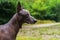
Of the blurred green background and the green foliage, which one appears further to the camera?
the blurred green background

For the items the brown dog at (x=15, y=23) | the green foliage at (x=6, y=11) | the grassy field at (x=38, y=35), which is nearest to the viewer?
the brown dog at (x=15, y=23)

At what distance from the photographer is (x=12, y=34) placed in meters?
7.70

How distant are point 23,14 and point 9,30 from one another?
2.10 feet

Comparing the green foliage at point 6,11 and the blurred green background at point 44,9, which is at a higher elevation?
the green foliage at point 6,11

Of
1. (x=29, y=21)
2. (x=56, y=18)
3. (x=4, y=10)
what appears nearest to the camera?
(x=29, y=21)

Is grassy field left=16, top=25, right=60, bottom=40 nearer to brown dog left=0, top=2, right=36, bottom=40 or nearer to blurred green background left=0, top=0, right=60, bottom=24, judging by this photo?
brown dog left=0, top=2, right=36, bottom=40

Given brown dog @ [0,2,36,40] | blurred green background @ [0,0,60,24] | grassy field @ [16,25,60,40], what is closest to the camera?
brown dog @ [0,2,36,40]

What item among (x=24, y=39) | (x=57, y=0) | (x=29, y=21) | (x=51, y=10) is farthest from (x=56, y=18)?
(x=29, y=21)

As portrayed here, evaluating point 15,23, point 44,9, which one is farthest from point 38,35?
point 44,9

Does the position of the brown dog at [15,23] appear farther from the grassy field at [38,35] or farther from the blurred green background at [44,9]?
the blurred green background at [44,9]

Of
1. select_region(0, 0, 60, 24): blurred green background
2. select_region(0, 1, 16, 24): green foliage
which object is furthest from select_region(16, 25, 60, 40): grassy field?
select_region(0, 0, 60, 24): blurred green background

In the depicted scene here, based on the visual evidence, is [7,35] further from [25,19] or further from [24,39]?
[24,39]

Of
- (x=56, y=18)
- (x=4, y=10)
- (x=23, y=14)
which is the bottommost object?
(x=56, y=18)

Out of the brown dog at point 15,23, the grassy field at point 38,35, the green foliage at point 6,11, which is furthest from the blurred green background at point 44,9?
the brown dog at point 15,23
